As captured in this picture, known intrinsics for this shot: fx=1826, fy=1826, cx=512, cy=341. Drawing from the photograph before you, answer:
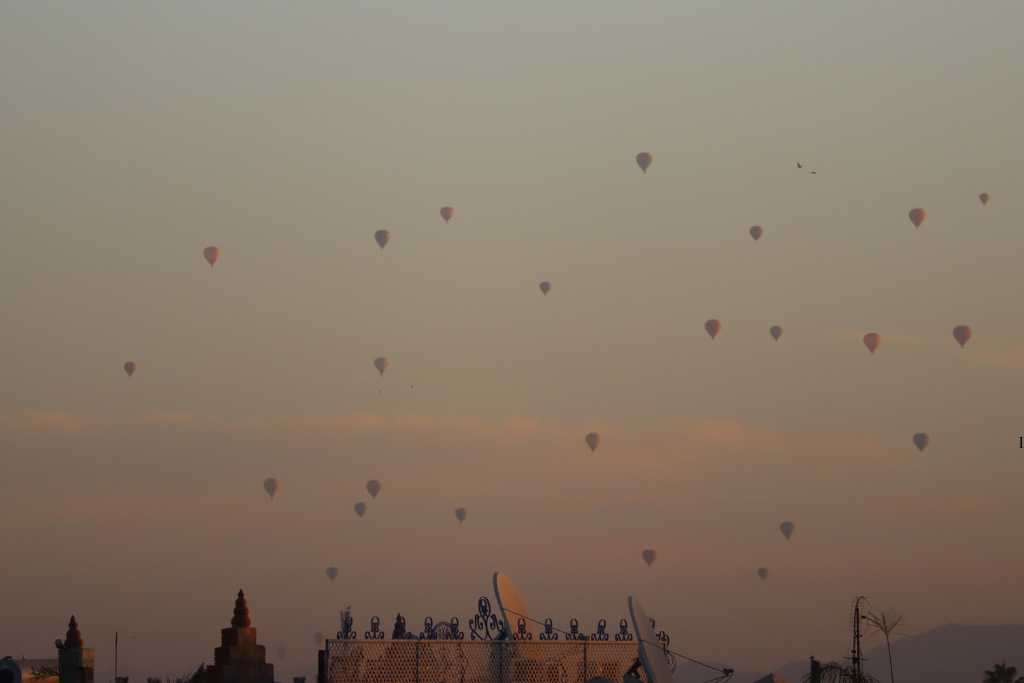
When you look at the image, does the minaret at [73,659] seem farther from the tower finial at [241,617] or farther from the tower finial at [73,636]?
the tower finial at [241,617]

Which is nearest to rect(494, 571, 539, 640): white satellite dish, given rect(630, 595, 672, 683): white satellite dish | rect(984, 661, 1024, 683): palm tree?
rect(630, 595, 672, 683): white satellite dish

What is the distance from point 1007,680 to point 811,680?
184 feet

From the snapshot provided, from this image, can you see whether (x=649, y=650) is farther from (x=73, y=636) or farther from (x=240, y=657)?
(x=73, y=636)

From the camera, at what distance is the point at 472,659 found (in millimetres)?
59000

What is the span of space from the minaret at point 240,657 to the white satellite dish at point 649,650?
1482 centimetres

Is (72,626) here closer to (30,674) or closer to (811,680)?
(30,674)

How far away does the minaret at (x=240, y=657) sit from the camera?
213ft

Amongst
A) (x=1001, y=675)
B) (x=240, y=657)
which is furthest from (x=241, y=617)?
(x=1001, y=675)

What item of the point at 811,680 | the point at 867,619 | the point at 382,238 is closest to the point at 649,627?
the point at 382,238

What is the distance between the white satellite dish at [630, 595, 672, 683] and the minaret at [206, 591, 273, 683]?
14823 millimetres

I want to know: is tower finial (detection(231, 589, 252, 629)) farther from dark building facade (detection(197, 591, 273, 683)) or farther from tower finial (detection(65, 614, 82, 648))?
tower finial (detection(65, 614, 82, 648))

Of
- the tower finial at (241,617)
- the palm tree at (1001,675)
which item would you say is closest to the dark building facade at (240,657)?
the tower finial at (241,617)

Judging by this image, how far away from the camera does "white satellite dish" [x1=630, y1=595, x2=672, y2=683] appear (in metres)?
56.0

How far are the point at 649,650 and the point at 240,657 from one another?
1619 centimetres
